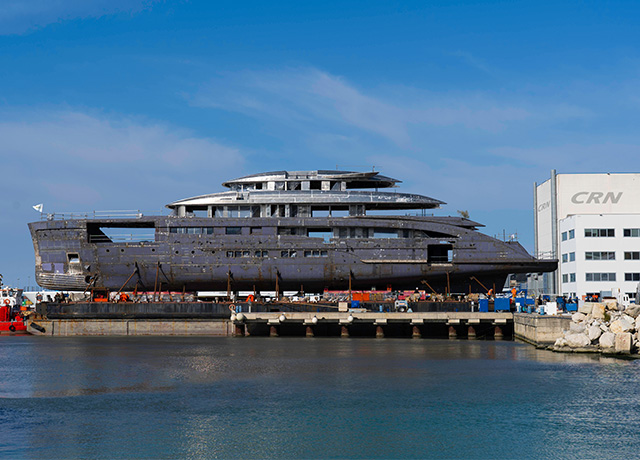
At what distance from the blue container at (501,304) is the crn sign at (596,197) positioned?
38081mm

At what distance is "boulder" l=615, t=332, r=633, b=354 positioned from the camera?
3988 centimetres

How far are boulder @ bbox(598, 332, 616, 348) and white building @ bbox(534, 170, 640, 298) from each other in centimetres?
3501

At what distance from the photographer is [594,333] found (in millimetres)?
41938

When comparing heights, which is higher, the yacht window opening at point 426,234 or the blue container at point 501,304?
the yacht window opening at point 426,234

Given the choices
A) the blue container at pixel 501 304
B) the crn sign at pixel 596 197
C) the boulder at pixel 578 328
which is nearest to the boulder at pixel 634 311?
the boulder at pixel 578 328

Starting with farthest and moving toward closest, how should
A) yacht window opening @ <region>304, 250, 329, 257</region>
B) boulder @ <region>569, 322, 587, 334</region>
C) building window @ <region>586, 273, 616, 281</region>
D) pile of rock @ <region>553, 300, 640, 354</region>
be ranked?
1. building window @ <region>586, 273, 616, 281</region>
2. yacht window opening @ <region>304, 250, 329, 257</region>
3. boulder @ <region>569, 322, 587, 334</region>
4. pile of rock @ <region>553, 300, 640, 354</region>

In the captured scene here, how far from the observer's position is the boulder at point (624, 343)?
39.9 meters

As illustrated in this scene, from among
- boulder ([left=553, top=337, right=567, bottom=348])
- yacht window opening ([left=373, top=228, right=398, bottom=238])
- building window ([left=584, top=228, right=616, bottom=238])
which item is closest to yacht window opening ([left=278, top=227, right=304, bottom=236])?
yacht window opening ([left=373, top=228, right=398, bottom=238])

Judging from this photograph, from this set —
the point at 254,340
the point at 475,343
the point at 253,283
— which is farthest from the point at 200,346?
the point at 475,343

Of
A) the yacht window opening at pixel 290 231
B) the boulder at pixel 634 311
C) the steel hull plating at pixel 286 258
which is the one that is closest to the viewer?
the boulder at pixel 634 311

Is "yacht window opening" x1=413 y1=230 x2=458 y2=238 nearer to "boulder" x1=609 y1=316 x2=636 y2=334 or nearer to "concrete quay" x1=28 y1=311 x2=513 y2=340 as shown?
"concrete quay" x1=28 y1=311 x2=513 y2=340

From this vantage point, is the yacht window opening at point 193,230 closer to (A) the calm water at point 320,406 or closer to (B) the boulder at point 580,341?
(A) the calm water at point 320,406

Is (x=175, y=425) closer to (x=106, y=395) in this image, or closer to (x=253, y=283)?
(x=106, y=395)

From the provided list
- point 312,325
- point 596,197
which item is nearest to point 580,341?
point 312,325
